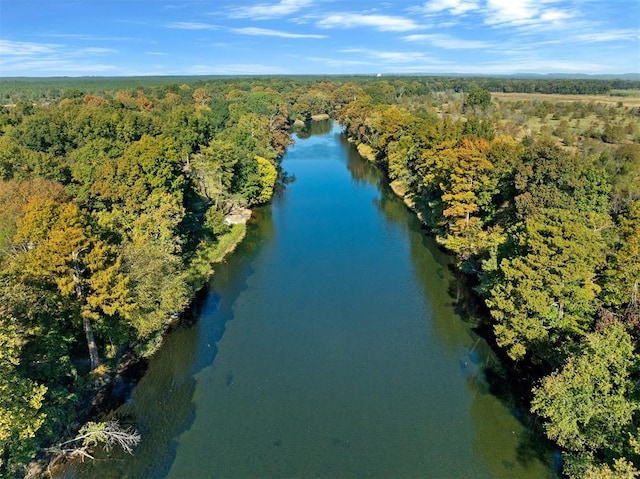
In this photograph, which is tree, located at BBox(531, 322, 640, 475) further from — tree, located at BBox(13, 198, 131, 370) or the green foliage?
tree, located at BBox(13, 198, 131, 370)

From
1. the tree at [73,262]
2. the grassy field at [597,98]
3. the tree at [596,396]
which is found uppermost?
the grassy field at [597,98]

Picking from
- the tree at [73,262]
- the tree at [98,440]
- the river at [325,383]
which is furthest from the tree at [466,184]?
the tree at [98,440]

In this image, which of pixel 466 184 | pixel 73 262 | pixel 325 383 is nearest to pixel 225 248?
pixel 73 262

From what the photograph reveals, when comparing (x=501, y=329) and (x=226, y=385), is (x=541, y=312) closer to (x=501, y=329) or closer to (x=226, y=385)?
(x=501, y=329)

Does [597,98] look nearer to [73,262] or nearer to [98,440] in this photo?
[73,262]

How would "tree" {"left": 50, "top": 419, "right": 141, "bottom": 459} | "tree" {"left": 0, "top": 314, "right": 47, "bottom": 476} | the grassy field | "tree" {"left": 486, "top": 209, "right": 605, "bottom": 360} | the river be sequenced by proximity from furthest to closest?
1. the grassy field
2. "tree" {"left": 486, "top": 209, "right": 605, "bottom": 360}
3. the river
4. "tree" {"left": 50, "top": 419, "right": 141, "bottom": 459}
5. "tree" {"left": 0, "top": 314, "right": 47, "bottom": 476}

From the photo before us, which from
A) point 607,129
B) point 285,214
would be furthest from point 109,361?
point 607,129

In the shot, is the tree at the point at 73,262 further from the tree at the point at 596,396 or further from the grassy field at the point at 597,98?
the grassy field at the point at 597,98

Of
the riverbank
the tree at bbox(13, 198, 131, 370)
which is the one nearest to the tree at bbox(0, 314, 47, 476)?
the riverbank

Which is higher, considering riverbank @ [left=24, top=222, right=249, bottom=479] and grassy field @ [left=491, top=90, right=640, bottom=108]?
grassy field @ [left=491, top=90, right=640, bottom=108]

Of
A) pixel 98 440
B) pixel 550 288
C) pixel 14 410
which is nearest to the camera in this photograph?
pixel 14 410
